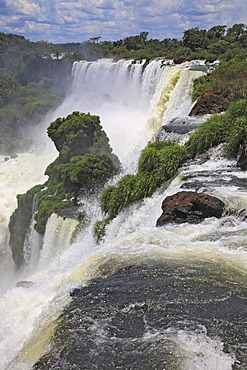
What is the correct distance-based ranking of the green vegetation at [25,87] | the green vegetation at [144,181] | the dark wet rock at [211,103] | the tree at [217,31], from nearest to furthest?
the green vegetation at [144,181] → the dark wet rock at [211,103] → the green vegetation at [25,87] → the tree at [217,31]

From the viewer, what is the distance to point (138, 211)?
1035 cm

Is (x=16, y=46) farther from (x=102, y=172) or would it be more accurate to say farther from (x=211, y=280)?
(x=211, y=280)

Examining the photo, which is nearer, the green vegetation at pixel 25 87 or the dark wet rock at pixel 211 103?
the dark wet rock at pixel 211 103

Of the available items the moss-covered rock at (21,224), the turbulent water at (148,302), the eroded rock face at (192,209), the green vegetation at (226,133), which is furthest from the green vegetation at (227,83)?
the moss-covered rock at (21,224)

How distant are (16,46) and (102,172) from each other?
58.1 metres

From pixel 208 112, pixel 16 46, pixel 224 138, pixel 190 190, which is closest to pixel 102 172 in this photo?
pixel 208 112

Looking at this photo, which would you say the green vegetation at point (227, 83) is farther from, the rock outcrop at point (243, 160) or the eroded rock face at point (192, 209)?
the eroded rock face at point (192, 209)

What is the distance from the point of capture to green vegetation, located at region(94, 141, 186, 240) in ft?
36.4

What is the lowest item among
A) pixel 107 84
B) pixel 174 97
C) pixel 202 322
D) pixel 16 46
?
pixel 202 322

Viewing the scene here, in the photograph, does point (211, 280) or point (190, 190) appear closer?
point (211, 280)

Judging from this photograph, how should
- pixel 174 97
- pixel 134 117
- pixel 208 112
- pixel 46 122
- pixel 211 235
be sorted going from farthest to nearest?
pixel 46 122 < pixel 134 117 < pixel 174 97 < pixel 208 112 < pixel 211 235

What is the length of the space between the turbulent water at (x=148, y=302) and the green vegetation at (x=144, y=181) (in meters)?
0.49

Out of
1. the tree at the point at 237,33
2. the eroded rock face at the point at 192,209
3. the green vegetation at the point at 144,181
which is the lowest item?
the eroded rock face at the point at 192,209

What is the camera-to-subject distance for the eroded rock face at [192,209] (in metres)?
8.60
